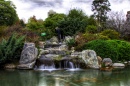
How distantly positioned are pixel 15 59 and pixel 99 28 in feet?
39.1

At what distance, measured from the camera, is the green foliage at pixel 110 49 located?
15.8 meters

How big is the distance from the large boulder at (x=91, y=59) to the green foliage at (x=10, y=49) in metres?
4.08

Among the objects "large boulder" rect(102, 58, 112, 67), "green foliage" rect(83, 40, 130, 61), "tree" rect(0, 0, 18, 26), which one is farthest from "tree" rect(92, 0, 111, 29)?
"large boulder" rect(102, 58, 112, 67)

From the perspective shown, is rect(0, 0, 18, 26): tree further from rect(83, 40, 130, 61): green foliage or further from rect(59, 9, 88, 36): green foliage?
rect(83, 40, 130, 61): green foliage

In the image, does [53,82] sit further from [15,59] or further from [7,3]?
[7,3]

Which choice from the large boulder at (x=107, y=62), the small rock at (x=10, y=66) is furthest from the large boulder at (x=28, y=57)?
the large boulder at (x=107, y=62)

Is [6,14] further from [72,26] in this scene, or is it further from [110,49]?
[110,49]

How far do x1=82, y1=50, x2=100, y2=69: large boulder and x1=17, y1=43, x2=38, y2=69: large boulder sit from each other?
3.00 metres

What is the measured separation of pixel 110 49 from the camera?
15891 millimetres

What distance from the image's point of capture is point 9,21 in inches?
1050

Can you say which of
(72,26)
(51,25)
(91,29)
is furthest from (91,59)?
(51,25)

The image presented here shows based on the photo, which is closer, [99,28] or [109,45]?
[109,45]

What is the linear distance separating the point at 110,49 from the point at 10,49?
6378mm

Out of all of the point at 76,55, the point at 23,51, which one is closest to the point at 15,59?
the point at 23,51
